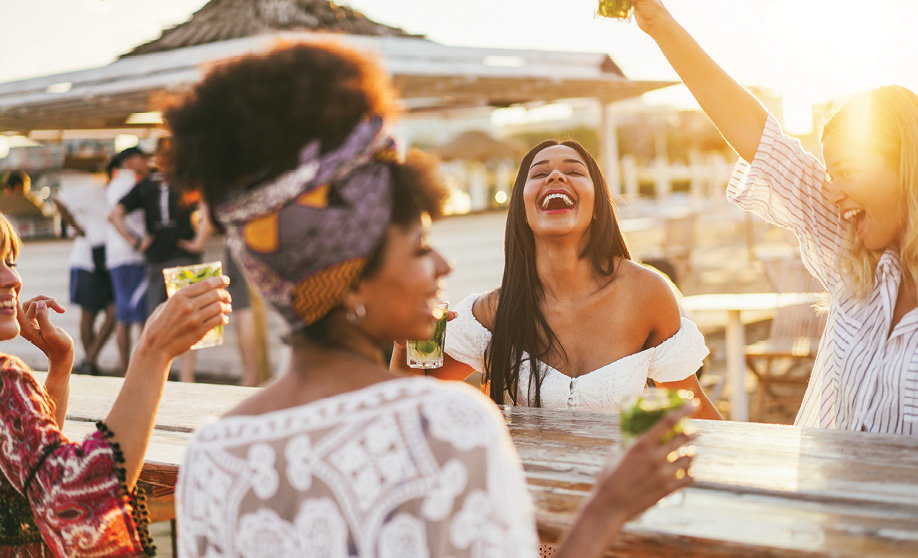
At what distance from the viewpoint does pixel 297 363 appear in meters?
1.23

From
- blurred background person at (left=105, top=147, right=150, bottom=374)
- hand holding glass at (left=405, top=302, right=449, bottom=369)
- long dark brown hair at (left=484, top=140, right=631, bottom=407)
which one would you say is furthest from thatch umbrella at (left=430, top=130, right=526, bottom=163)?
hand holding glass at (left=405, top=302, right=449, bottom=369)

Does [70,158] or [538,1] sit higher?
[538,1]

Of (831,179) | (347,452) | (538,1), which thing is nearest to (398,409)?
(347,452)

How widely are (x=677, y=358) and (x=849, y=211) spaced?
787mm

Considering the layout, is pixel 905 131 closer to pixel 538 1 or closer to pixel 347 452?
pixel 347 452

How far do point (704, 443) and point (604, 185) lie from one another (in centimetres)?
122

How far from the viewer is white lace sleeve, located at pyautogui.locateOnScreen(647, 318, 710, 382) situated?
2891 mm

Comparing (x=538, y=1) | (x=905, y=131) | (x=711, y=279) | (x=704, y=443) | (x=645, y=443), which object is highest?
(x=538, y=1)

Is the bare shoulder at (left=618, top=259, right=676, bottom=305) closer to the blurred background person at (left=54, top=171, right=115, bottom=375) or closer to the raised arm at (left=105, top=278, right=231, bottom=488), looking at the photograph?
the raised arm at (left=105, top=278, right=231, bottom=488)

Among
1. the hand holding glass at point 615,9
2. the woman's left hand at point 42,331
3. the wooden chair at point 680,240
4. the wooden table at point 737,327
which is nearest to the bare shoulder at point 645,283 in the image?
the hand holding glass at point 615,9

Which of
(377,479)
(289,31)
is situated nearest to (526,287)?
(377,479)

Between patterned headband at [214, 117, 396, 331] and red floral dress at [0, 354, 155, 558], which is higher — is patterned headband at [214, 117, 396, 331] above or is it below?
above

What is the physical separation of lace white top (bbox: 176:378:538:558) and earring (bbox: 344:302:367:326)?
0.12m

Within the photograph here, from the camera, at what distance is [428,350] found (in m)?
2.62
